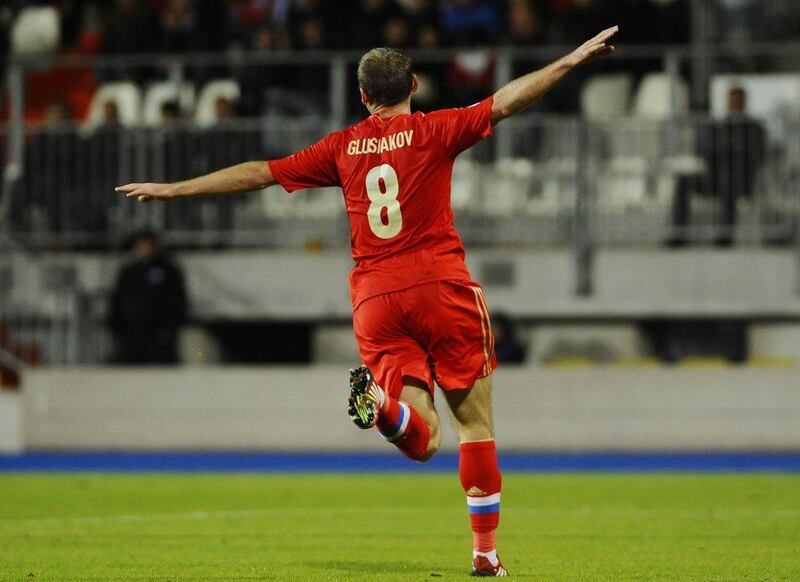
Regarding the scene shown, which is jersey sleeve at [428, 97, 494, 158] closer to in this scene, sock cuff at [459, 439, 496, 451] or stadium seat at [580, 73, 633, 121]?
sock cuff at [459, 439, 496, 451]

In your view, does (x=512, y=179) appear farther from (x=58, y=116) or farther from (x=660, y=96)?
(x=58, y=116)

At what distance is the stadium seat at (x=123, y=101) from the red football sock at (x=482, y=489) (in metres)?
12.4

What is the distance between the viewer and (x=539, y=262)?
1859 centimetres

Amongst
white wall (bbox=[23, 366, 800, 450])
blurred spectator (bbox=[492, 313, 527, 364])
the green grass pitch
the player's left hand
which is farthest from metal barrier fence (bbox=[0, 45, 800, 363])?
the player's left hand

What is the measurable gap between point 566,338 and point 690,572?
11.1 m

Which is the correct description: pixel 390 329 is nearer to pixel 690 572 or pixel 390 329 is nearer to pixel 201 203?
pixel 690 572

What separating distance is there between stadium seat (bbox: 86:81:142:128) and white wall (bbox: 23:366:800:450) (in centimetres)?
305

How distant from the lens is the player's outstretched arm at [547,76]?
7.07 m

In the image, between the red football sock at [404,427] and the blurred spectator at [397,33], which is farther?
the blurred spectator at [397,33]

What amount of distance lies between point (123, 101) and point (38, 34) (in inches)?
120

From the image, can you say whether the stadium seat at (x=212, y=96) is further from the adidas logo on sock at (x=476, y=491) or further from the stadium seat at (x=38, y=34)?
the adidas logo on sock at (x=476, y=491)

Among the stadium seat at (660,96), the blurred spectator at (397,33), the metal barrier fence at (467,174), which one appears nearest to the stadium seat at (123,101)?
the metal barrier fence at (467,174)

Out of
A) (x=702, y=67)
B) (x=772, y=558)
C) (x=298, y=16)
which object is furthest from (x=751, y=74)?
(x=772, y=558)

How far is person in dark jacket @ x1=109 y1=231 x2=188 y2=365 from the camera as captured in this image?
18062 mm
